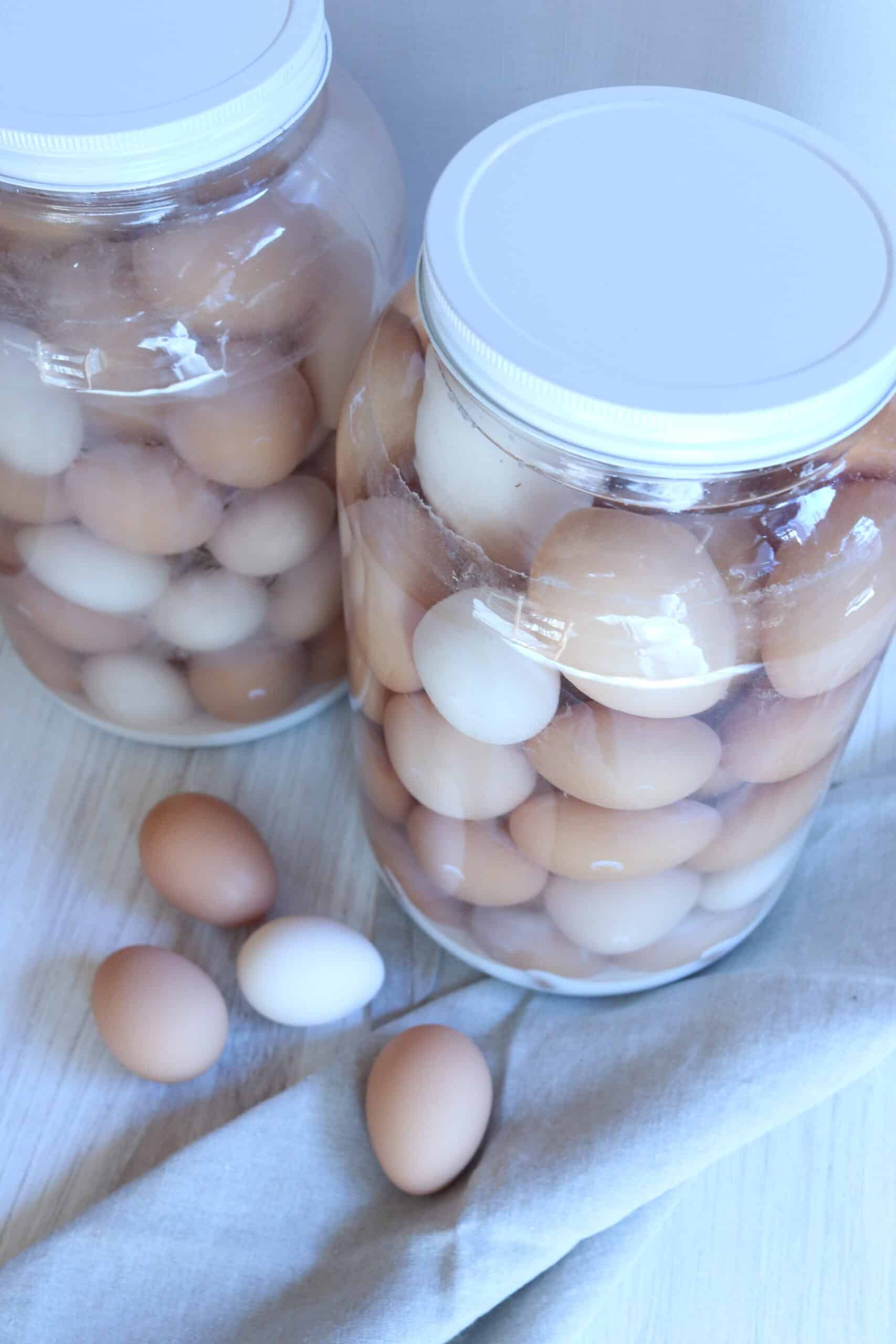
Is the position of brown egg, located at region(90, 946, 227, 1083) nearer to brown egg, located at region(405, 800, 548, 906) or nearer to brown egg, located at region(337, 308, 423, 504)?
brown egg, located at region(405, 800, 548, 906)

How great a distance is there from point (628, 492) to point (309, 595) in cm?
28

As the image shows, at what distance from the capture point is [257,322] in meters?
0.58

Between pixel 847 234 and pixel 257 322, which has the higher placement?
pixel 847 234

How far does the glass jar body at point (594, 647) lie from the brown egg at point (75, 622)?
141 millimetres

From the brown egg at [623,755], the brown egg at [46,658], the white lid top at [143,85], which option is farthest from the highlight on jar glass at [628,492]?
the brown egg at [46,658]

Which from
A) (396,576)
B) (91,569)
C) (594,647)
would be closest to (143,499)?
(91,569)

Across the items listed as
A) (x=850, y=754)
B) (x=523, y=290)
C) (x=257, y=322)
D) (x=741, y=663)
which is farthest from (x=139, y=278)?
(x=850, y=754)

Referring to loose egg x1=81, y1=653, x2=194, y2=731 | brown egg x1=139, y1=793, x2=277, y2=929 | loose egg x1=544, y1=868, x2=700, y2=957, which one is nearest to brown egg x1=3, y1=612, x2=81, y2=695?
loose egg x1=81, y1=653, x2=194, y2=731

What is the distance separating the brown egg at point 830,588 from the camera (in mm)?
480

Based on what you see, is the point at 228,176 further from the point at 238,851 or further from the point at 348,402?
the point at 238,851

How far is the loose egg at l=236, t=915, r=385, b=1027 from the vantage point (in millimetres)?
616

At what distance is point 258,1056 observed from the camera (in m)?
0.65

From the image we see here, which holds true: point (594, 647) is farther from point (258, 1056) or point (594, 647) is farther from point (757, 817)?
point (258, 1056)

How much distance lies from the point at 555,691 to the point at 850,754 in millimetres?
331
